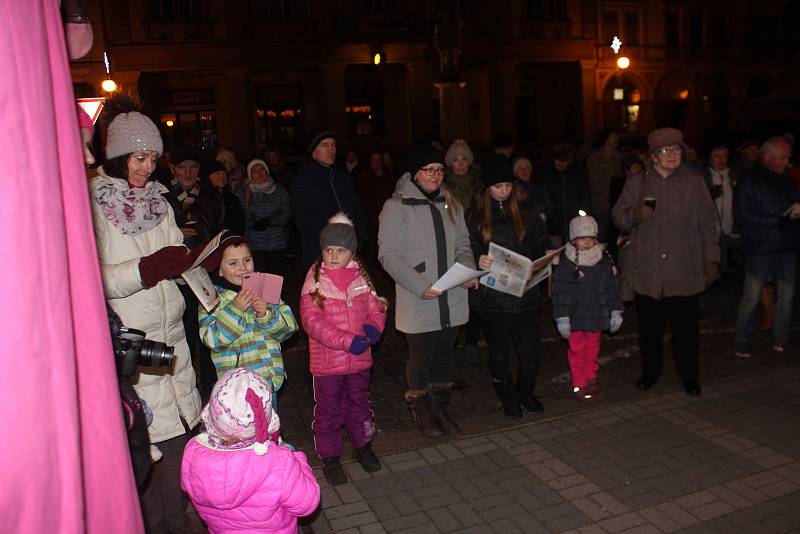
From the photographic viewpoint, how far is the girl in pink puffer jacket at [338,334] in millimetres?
4734

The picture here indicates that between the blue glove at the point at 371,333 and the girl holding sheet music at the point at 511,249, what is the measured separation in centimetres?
128

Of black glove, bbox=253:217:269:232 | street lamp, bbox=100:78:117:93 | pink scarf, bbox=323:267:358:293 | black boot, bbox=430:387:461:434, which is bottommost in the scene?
black boot, bbox=430:387:461:434

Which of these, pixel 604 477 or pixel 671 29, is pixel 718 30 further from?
pixel 604 477

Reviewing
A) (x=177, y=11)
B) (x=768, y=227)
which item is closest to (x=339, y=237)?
(x=768, y=227)

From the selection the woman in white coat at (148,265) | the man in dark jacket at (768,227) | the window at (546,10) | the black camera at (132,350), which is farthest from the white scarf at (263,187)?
the window at (546,10)

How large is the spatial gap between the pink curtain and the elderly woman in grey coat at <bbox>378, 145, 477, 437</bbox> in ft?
13.7

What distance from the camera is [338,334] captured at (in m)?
4.68

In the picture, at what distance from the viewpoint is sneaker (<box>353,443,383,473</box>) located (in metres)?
5.09

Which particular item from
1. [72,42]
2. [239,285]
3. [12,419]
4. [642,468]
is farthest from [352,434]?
[12,419]

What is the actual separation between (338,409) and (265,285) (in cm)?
119

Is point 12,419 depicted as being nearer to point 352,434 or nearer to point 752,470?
point 352,434

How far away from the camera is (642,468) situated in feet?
16.4

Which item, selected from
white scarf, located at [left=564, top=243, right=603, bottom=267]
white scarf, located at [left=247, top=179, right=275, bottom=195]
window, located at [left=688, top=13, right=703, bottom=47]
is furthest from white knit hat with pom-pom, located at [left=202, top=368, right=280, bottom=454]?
window, located at [left=688, top=13, right=703, bottom=47]

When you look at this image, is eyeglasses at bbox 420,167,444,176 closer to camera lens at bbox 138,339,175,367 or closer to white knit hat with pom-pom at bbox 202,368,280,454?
white knit hat with pom-pom at bbox 202,368,280,454
